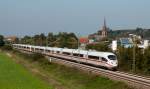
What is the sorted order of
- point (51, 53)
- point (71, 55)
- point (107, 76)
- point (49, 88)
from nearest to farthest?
point (49, 88) < point (107, 76) < point (71, 55) < point (51, 53)

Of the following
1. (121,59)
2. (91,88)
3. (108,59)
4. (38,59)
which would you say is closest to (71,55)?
(38,59)

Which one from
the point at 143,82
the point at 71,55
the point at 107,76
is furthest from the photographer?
the point at 71,55

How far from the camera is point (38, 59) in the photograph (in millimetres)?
75500

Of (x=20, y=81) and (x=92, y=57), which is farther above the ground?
(x=92, y=57)

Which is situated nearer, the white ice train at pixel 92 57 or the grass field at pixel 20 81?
the grass field at pixel 20 81

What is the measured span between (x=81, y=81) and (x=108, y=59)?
568 inches

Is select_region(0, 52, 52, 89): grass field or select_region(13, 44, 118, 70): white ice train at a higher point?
select_region(13, 44, 118, 70): white ice train

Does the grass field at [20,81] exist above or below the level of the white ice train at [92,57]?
below

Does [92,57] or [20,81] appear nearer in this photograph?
[20,81]

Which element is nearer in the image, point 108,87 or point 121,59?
point 108,87

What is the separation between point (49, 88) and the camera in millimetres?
30297

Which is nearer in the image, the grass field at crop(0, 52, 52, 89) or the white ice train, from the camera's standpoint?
the grass field at crop(0, 52, 52, 89)

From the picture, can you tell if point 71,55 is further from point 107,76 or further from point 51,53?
Answer: point 107,76

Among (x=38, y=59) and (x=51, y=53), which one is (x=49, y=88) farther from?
(x=51, y=53)
